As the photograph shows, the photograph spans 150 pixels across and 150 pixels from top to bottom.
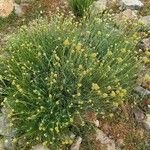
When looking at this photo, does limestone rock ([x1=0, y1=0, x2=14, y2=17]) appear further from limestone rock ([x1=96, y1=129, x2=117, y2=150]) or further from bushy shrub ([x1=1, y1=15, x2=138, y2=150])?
limestone rock ([x1=96, y1=129, x2=117, y2=150])

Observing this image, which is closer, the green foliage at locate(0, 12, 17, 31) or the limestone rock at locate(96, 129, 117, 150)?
the limestone rock at locate(96, 129, 117, 150)

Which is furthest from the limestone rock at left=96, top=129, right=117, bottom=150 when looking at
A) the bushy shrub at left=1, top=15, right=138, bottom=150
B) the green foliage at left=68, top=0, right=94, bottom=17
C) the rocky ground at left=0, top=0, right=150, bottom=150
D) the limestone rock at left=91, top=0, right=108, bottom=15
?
the green foliage at left=68, top=0, right=94, bottom=17

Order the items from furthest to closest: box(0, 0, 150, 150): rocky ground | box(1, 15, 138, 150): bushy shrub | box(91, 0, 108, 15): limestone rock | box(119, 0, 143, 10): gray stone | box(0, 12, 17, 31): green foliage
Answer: box(119, 0, 143, 10): gray stone < box(0, 12, 17, 31): green foliage < box(91, 0, 108, 15): limestone rock < box(0, 0, 150, 150): rocky ground < box(1, 15, 138, 150): bushy shrub

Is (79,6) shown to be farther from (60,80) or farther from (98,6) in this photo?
(60,80)

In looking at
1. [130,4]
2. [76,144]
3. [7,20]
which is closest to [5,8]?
[7,20]

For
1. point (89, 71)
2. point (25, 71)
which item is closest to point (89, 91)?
point (89, 71)

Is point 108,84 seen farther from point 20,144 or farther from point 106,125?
point 20,144
